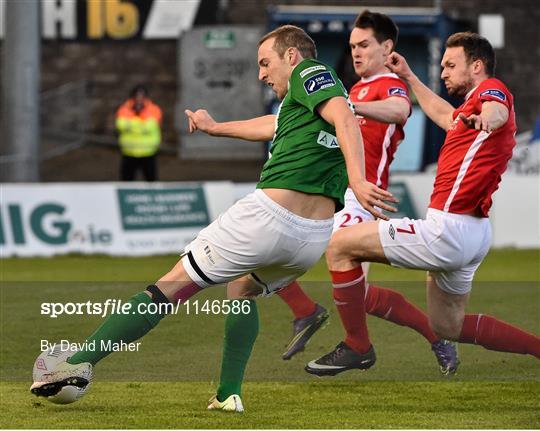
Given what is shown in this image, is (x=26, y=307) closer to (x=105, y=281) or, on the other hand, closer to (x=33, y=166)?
(x=105, y=281)

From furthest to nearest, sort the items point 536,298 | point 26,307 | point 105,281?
point 105,281 → point 536,298 → point 26,307

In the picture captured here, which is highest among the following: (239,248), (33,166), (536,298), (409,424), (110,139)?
(239,248)

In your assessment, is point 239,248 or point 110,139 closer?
point 239,248

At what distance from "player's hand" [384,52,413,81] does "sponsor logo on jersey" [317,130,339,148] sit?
1.65 metres

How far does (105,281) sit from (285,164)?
7.01 meters

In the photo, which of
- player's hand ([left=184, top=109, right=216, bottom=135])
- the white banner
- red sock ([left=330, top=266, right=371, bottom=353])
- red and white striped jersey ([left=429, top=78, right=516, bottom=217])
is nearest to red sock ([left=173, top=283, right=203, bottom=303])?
player's hand ([left=184, top=109, right=216, bottom=135])

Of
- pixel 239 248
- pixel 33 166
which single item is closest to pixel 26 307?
pixel 239 248

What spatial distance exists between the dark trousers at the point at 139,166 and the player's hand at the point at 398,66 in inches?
545

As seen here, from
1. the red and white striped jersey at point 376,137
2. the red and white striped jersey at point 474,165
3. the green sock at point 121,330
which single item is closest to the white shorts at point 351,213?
the red and white striped jersey at point 376,137

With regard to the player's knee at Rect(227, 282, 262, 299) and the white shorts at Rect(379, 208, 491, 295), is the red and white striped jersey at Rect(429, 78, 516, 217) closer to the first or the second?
the white shorts at Rect(379, 208, 491, 295)

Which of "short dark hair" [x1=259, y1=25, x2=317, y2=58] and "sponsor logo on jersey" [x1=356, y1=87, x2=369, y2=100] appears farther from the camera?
"sponsor logo on jersey" [x1=356, y1=87, x2=369, y2=100]

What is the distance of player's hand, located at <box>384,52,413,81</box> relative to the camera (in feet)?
27.0

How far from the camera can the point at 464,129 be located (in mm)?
7625

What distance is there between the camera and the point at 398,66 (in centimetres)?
825
